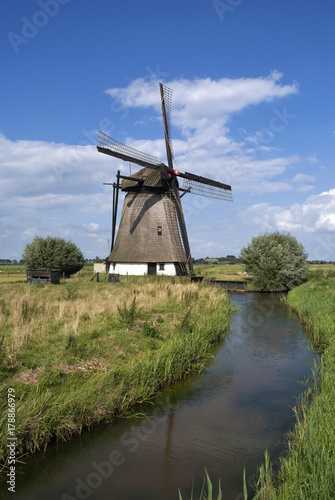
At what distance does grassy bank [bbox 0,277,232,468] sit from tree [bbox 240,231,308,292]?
Answer: 2225cm

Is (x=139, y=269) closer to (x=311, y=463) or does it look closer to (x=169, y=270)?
(x=169, y=270)

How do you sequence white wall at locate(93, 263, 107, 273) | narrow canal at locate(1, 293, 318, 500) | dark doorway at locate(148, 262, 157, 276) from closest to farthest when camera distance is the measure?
1. narrow canal at locate(1, 293, 318, 500)
2. dark doorway at locate(148, 262, 157, 276)
3. white wall at locate(93, 263, 107, 273)

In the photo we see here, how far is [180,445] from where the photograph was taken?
585cm

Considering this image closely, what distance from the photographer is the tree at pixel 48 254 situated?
36312mm

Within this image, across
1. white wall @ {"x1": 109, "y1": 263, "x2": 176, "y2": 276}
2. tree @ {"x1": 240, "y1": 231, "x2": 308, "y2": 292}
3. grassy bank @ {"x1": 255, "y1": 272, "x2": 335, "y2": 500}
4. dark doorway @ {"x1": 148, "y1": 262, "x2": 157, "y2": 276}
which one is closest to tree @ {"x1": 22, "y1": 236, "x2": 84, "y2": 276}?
white wall @ {"x1": 109, "y1": 263, "x2": 176, "y2": 276}

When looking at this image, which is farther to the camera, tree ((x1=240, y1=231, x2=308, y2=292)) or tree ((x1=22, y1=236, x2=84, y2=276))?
tree ((x1=22, y1=236, x2=84, y2=276))

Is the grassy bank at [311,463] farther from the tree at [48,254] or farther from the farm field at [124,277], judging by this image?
the tree at [48,254]

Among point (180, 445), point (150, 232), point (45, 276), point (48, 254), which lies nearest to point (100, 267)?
point (48, 254)

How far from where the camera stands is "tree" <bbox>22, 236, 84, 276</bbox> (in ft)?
119

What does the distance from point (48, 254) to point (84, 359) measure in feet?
99.9

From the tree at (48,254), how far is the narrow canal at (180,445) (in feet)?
98.6

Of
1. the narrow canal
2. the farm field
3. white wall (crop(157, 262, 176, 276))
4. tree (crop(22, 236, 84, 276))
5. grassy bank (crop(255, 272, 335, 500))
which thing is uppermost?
tree (crop(22, 236, 84, 276))

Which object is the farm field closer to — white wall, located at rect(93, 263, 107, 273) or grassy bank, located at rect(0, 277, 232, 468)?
white wall, located at rect(93, 263, 107, 273)

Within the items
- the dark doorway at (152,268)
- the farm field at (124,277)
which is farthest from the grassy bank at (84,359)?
the farm field at (124,277)
